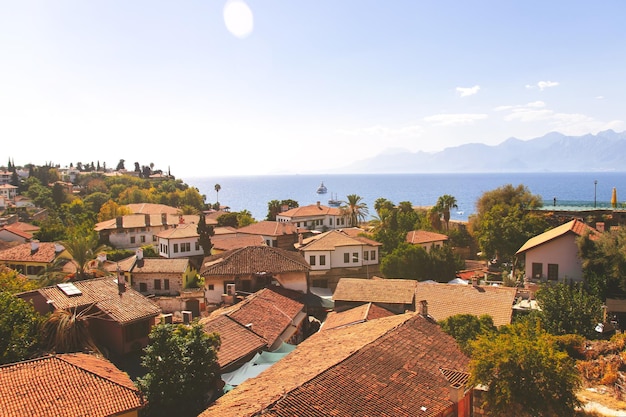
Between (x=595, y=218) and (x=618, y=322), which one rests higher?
(x=595, y=218)

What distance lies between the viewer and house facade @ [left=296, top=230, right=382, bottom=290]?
137 ft

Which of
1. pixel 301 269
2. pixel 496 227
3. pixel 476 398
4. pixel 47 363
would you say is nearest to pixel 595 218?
pixel 496 227

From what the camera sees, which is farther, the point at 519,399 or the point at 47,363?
the point at 47,363

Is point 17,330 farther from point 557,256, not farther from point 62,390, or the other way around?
point 557,256

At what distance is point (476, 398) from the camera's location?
14.7m

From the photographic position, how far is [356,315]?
87.1 feet

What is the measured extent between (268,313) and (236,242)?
27.9 metres

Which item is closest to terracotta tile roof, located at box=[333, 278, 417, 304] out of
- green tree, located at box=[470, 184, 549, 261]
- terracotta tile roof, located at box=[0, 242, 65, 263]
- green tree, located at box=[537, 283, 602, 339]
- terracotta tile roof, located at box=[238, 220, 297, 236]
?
green tree, located at box=[537, 283, 602, 339]

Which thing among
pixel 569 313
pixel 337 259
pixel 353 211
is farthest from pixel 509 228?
pixel 353 211

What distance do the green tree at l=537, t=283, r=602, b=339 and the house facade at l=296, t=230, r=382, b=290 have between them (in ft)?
67.9

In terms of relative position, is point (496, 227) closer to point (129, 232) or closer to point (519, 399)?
point (519, 399)

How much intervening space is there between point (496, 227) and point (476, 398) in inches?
1148

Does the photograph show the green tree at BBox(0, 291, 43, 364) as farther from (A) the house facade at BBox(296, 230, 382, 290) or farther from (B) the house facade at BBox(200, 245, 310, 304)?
(A) the house facade at BBox(296, 230, 382, 290)

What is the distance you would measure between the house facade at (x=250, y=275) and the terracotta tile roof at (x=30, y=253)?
2437cm
